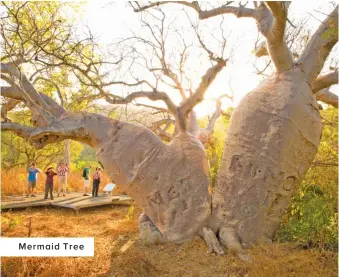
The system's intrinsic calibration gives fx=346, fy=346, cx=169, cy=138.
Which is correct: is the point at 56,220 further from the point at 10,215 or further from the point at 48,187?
the point at 48,187

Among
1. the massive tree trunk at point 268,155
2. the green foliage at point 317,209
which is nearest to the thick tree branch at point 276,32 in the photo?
the massive tree trunk at point 268,155

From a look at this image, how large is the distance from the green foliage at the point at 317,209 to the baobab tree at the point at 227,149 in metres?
0.33

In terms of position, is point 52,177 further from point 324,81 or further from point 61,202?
point 324,81

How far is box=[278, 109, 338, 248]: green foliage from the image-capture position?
4.38 metres

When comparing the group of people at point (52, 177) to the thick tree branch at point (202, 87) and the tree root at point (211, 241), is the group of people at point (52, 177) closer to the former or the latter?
the thick tree branch at point (202, 87)

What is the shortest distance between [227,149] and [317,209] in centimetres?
151

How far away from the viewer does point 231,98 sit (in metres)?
10.5

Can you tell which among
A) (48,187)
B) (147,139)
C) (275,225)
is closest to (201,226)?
(275,225)

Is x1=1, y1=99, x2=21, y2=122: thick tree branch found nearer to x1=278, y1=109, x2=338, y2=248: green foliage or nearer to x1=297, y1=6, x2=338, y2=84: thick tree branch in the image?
x1=297, y1=6, x2=338, y2=84: thick tree branch

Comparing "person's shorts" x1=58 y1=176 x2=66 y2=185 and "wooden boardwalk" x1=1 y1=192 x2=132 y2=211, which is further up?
"person's shorts" x1=58 y1=176 x2=66 y2=185

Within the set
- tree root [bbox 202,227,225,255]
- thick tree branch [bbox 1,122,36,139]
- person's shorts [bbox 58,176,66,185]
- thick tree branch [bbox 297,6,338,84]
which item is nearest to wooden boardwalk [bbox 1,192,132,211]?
person's shorts [bbox 58,176,66,185]

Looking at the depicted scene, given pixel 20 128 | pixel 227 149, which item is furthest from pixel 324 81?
pixel 20 128
